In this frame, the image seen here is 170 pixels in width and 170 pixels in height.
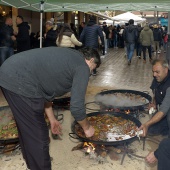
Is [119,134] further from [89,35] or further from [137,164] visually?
[89,35]

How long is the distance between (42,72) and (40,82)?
114 mm

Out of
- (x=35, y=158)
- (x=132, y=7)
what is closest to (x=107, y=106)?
(x=35, y=158)

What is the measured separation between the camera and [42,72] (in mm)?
2529

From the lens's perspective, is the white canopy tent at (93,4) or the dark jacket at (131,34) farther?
the dark jacket at (131,34)

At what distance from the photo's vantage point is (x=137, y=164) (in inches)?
141

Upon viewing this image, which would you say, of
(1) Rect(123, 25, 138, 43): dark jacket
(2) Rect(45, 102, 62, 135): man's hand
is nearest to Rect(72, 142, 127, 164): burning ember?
(2) Rect(45, 102, 62, 135): man's hand

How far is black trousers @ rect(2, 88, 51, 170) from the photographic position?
8.52 feet

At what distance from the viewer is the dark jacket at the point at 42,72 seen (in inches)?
97.8

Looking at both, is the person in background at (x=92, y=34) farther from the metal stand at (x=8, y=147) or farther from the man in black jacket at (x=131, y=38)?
the metal stand at (x=8, y=147)

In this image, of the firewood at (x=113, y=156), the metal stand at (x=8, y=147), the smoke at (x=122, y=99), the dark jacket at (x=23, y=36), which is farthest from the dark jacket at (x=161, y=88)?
the dark jacket at (x=23, y=36)

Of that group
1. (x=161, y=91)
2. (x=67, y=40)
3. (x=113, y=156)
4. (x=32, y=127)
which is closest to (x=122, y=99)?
(x=161, y=91)

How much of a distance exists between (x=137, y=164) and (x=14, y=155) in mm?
1922

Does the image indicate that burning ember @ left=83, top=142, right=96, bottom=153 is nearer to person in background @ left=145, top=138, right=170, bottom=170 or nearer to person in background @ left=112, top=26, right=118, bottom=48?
person in background @ left=145, top=138, right=170, bottom=170

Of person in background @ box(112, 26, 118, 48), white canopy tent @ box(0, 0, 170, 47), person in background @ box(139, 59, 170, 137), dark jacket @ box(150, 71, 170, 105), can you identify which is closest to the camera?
person in background @ box(139, 59, 170, 137)
